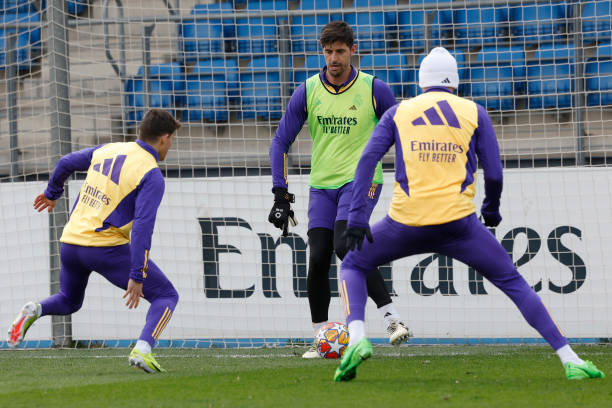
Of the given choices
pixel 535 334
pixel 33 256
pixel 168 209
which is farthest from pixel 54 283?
pixel 535 334

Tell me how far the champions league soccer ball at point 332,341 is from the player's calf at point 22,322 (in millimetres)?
1917

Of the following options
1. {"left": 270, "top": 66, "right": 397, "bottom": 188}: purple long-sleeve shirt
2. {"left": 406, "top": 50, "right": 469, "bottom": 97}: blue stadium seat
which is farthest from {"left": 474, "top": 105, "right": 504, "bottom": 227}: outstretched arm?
{"left": 406, "top": 50, "right": 469, "bottom": 97}: blue stadium seat

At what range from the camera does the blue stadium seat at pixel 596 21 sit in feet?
32.2

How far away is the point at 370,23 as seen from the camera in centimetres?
1039

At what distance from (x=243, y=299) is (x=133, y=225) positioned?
3.08 metres

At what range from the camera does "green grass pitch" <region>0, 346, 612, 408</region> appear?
14.4 ft

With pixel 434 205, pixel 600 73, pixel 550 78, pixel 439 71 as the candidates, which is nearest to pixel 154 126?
pixel 439 71

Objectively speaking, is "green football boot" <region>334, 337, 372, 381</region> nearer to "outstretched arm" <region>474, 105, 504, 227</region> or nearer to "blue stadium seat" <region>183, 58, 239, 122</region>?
"outstretched arm" <region>474, 105, 504, 227</region>

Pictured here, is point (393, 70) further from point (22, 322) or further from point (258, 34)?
point (22, 322)

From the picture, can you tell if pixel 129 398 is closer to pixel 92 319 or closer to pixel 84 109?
pixel 92 319

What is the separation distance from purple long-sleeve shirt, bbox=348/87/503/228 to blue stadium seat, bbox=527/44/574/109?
15.5 ft

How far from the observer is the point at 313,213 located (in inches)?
268

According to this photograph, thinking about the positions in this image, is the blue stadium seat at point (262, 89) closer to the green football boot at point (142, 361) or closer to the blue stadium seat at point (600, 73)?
the blue stadium seat at point (600, 73)

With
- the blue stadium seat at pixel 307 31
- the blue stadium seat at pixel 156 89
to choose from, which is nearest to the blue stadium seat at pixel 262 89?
the blue stadium seat at pixel 307 31
